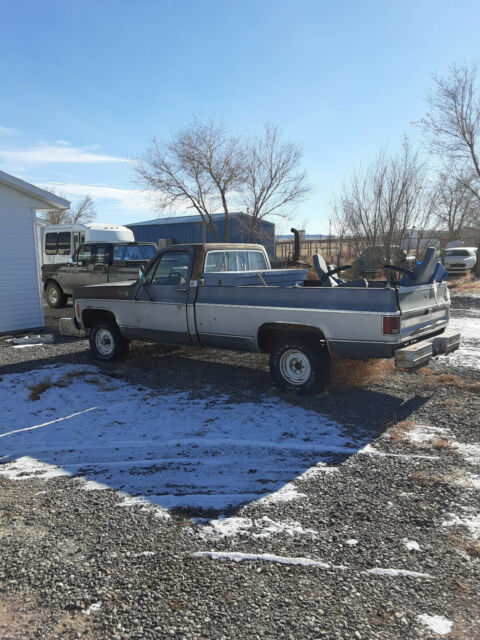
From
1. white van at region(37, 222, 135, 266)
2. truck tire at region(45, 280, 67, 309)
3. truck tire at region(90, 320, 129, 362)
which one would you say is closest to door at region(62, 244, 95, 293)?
truck tire at region(45, 280, 67, 309)

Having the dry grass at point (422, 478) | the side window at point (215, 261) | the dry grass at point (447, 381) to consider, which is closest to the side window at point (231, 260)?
the side window at point (215, 261)

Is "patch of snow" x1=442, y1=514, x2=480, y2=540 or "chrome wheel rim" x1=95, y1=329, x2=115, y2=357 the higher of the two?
"chrome wheel rim" x1=95, y1=329, x2=115, y2=357

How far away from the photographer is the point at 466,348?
9.22m

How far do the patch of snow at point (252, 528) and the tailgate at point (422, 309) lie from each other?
285 centimetres

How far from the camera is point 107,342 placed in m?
8.45

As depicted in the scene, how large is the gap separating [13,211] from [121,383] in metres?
6.24

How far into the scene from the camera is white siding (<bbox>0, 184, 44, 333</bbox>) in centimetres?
1133

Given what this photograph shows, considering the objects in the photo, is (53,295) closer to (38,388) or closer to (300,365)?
(38,388)

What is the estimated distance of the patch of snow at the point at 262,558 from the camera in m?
3.07

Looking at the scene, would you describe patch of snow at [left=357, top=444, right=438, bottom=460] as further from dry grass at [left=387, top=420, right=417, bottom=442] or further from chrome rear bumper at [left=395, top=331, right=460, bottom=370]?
chrome rear bumper at [left=395, top=331, right=460, bottom=370]

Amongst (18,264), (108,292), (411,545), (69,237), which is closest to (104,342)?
(108,292)

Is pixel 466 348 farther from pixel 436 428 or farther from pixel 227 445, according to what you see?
pixel 227 445

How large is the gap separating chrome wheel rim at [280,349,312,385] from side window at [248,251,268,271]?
215cm

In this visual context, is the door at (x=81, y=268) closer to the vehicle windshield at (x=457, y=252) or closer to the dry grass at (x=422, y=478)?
the dry grass at (x=422, y=478)
